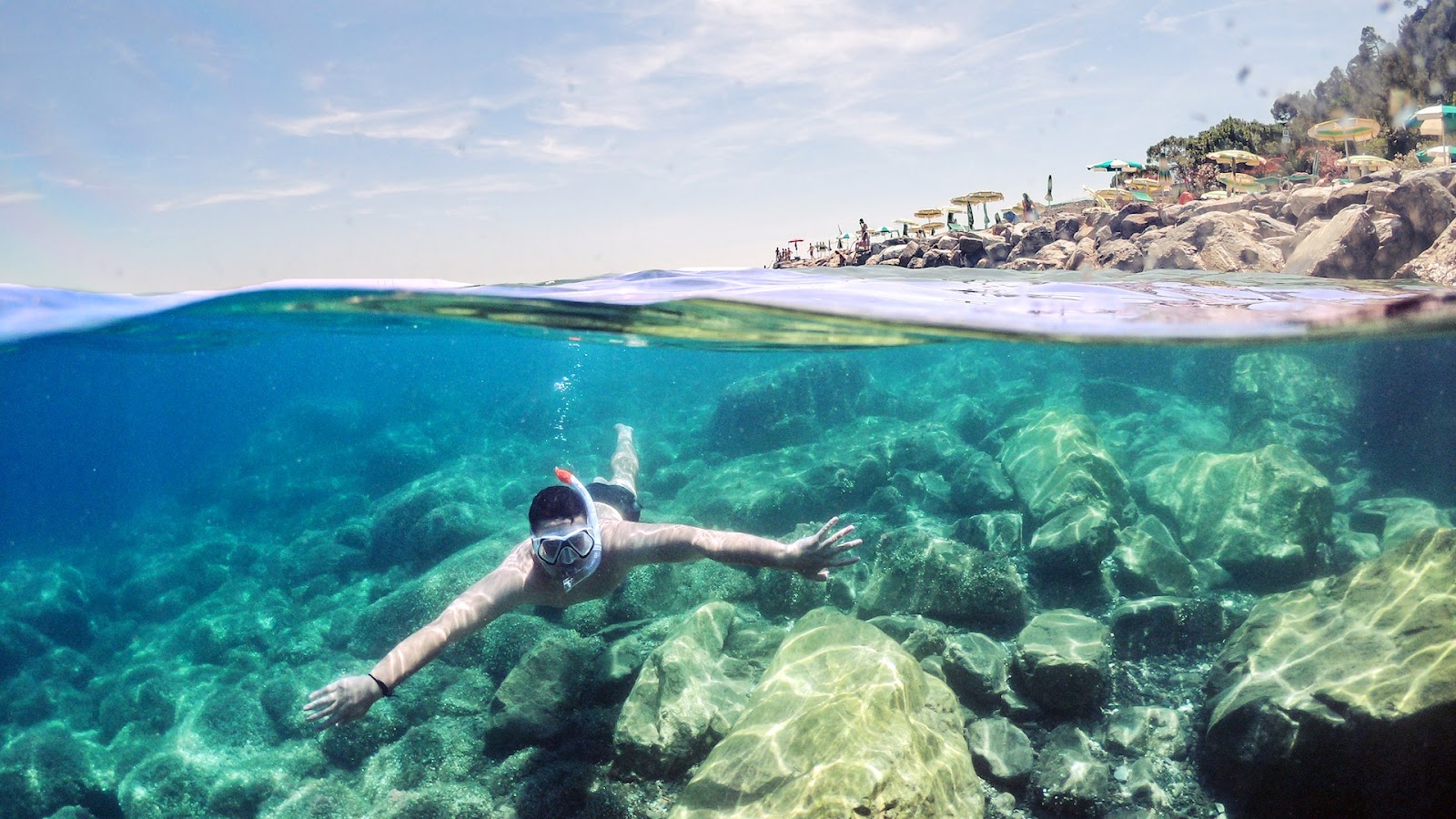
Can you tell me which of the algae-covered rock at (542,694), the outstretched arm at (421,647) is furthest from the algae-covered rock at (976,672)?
the outstretched arm at (421,647)

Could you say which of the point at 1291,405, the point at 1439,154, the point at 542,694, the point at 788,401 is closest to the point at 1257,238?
the point at 1291,405

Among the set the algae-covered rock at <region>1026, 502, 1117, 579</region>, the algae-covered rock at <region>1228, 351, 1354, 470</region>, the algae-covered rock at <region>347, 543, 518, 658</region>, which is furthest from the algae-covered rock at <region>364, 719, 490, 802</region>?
the algae-covered rock at <region>1228, 351, 1354, 470</region>

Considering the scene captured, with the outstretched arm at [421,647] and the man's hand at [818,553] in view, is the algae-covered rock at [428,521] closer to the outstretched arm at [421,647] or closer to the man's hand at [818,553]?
the outstretched arm at [421,647]

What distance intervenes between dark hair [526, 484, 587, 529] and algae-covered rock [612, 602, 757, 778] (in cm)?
203

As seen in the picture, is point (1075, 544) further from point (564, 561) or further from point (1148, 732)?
point (564, 561)

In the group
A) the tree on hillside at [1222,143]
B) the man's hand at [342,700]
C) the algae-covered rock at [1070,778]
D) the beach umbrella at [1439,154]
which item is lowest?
the algae-covered rock at [1070,778]

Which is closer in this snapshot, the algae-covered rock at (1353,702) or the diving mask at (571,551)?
the algae-covered rock at (1353,702)

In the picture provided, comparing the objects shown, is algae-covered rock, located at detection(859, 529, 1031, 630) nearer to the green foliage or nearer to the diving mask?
the diving mask

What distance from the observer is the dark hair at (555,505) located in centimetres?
514

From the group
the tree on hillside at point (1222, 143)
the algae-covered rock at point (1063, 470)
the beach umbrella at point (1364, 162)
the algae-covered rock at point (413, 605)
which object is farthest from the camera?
the tree on hillside at point (1222, 143)

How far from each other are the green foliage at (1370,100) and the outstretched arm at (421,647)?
21574 millimetres

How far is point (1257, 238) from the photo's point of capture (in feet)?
33.7

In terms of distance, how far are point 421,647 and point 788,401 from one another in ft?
49.8

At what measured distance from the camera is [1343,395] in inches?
528
